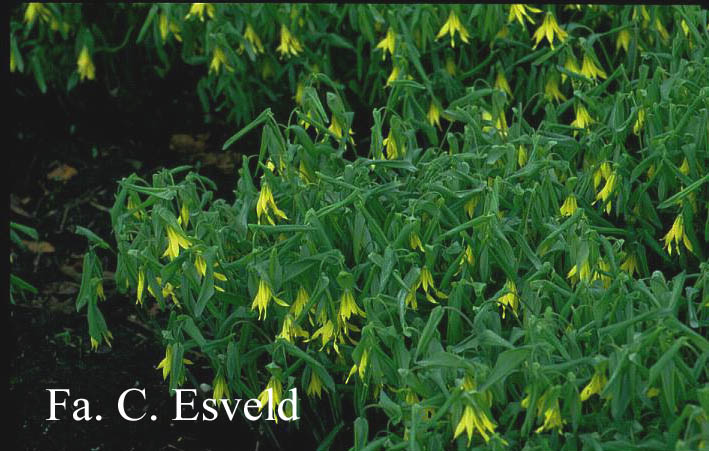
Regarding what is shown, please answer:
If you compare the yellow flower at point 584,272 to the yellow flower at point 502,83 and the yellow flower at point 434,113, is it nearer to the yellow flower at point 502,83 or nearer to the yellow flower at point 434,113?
the yellow flower at point 434,113

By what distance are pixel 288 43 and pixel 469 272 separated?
159cm

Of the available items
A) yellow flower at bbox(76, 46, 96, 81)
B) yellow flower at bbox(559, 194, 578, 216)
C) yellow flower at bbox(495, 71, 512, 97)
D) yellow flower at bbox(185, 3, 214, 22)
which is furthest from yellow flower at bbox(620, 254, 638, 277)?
yellow flower at bbox(76, 46, 96, 81)

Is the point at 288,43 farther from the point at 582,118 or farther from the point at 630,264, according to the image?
the point at 630,264

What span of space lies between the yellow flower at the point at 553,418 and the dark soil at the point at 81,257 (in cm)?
92

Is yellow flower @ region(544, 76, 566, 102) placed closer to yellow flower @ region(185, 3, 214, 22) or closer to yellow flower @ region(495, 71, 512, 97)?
yellow flower @ region(495, 71, 512, 97)

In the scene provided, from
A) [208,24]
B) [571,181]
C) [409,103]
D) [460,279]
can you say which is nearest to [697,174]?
[571,181]

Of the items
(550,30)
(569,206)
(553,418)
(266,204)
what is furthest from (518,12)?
(553,418)

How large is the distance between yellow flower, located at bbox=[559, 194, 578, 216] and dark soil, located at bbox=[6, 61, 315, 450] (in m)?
0.91

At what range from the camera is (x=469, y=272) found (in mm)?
2553

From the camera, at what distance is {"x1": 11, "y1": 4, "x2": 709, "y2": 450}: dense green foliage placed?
2.20 metres

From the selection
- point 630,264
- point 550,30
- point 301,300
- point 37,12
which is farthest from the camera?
point 37,12

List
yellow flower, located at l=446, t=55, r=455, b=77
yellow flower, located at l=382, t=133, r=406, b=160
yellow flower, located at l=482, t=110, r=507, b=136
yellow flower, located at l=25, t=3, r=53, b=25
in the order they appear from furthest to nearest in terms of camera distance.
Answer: yellow flower, located at l=25, t=3, r=53, b=25 < yellow flower, located at l=446, t=55, r=455, b=77 < yellow flower, located at l=482, t=110, r=507, b=136 < yellow flower, located at l=382, t=133, r=406, b=160

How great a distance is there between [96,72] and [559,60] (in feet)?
7.42

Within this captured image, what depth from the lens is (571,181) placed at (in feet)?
8.87
